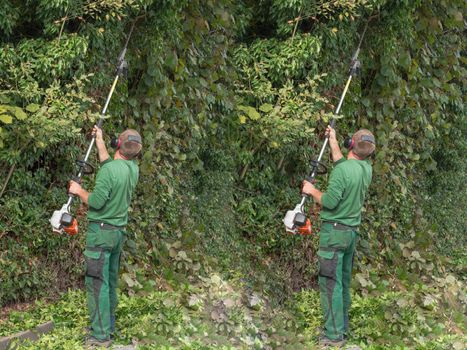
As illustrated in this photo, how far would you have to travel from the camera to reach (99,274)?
9.27m

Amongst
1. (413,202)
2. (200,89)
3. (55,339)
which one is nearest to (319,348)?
(55,339)

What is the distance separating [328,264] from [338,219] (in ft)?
1.47

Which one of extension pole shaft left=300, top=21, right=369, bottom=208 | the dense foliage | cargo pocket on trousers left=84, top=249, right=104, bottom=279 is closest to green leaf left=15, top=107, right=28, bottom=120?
the dense foliage

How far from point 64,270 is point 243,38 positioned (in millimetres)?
3887

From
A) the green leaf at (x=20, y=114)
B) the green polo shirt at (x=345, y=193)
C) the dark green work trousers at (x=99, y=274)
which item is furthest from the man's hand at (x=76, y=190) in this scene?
the green polo shirt at (x=345, y=193)

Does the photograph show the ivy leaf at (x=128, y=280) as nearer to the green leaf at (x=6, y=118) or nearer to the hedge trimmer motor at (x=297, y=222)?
the hedge trimmer motor at (x=297, y=222)

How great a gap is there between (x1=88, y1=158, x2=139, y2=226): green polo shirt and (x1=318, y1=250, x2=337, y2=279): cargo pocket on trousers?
2032mm

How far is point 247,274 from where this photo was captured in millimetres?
11938

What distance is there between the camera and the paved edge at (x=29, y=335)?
923 centimetres


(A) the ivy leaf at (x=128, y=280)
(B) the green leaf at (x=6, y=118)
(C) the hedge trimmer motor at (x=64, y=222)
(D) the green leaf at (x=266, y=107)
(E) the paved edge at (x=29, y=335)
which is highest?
(D) the green leaf at (x=266, y=107)

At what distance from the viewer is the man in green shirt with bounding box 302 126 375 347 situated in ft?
32.8

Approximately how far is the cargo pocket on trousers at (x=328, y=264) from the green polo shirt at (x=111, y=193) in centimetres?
203

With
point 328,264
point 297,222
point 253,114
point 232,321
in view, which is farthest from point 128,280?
point 253,114

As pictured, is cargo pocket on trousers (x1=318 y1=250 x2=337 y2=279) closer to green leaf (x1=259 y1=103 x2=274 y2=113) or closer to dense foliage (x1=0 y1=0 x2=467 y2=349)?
dense foliage (x1=0 y1=0 x2=467 y2=349)
